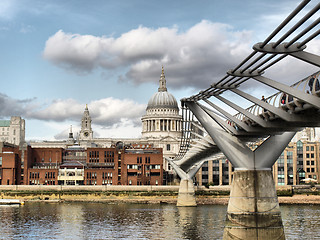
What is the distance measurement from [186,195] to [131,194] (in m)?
16.4

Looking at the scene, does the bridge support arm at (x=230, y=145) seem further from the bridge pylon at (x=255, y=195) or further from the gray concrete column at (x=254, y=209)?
the gray concrete column at (x=254, y=209)

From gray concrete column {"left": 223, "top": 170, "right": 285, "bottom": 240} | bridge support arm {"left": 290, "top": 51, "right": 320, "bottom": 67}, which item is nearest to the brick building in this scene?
gray concrete column {"left": 223, "top": 170, "right": 285, "bottom": 240}

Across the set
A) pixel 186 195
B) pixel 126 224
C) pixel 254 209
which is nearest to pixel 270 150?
pixel 254 209

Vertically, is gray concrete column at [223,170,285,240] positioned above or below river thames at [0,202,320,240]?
above

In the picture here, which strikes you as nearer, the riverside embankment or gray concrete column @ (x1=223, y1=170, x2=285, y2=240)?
gray concrete column @ (x1=223, y1=170, x2=285, y2=240)

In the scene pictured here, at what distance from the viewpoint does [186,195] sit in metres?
87.2

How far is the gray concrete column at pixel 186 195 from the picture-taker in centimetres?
8612

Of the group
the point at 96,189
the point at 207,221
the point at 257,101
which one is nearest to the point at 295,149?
the point at 96,189

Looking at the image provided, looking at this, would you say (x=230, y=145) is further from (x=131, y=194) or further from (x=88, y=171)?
(x=88, y=171)

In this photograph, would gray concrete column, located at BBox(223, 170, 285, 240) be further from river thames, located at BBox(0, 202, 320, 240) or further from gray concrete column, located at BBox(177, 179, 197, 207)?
gray concrete column, located at BBox(177, 179, 197, 207)

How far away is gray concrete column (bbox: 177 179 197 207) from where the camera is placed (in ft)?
283

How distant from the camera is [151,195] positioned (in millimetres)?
99562

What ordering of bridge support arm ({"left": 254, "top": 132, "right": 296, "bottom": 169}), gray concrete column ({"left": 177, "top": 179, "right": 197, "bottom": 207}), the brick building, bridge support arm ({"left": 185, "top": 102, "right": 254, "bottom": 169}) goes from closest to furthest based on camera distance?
bridge support arm ({"left": 254, "top": 132, "right": 296, "bottom": 169}) → bridge support arm ({"left": 185, "top": 102, "right": 254, "bottom": 169}) → gray concrete column ({"left": 177, "top": 179, "right": 197, "bottom": 207}) → the brick building

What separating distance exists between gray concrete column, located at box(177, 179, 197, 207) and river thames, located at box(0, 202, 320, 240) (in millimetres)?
11254
